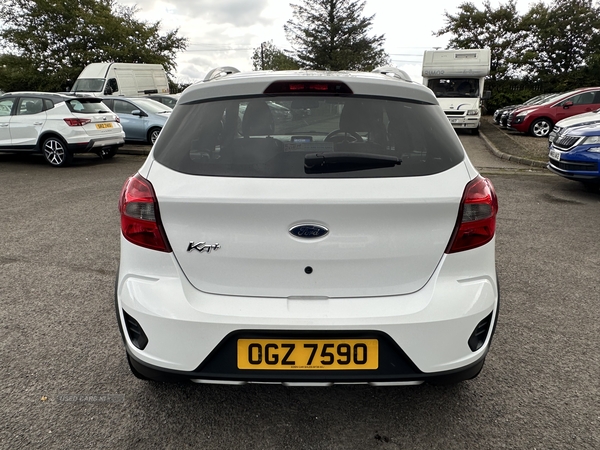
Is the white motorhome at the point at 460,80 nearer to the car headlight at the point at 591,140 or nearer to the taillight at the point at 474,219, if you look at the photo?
the car headlight at the point at 591,140

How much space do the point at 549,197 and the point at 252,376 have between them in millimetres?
7018

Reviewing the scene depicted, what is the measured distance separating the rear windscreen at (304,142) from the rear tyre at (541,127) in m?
Result: 16.4

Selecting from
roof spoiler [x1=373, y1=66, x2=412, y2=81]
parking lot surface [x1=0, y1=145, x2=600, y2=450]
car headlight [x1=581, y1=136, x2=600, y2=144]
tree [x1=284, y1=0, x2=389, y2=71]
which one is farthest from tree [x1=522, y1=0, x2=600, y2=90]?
roof spoiler [x1=373, y1=66, x2=412, y2=81]

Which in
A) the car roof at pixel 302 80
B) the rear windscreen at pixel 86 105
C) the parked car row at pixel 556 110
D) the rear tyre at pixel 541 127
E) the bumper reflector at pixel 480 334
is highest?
the car roof at pixel 302 80

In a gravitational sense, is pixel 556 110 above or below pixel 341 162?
below

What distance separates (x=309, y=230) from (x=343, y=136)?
0.67m

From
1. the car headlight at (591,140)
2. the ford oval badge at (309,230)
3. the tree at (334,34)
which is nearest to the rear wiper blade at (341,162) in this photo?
the ford oval badge at (309,230)

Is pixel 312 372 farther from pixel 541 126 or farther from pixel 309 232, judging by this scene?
pixel 541 126

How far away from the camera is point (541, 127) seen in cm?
1659

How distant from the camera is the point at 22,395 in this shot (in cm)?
247

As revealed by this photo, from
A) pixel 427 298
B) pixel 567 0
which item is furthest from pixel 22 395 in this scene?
pixel 567 0

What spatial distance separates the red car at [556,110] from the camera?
53.0ft

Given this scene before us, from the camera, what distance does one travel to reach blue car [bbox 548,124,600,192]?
722 cm

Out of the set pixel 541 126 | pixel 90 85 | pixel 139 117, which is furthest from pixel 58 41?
pixel 541 126
